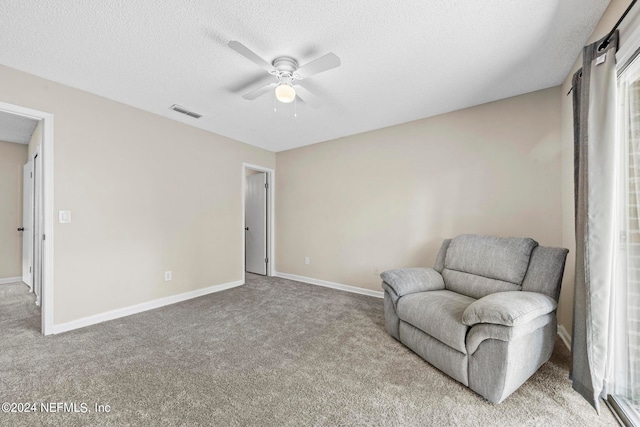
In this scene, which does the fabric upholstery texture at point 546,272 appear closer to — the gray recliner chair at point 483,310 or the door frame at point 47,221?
the gray recliner chair at point 483,310

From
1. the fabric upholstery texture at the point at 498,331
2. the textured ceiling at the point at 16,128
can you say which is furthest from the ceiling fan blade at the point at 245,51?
the textured ceiling at the point at 16,128

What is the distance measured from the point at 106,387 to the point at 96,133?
2.49 meters

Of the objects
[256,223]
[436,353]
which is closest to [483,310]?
[436,353]

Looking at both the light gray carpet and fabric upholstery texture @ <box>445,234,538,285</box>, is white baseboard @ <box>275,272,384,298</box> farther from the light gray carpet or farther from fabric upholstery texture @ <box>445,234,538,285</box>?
fabric upholstery texture @ <box>445,234,538,285</box>

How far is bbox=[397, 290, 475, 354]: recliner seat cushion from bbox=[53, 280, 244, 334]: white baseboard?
2839 millimetres

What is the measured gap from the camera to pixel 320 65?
1916 millimetres

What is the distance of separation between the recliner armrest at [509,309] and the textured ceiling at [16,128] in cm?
513

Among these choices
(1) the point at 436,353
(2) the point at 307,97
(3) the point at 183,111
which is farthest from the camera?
(3) the point at 183,111

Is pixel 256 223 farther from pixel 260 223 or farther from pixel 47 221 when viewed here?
pixel 47 221

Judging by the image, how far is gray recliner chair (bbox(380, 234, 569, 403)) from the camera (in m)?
1.56

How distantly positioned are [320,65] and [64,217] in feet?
9.41

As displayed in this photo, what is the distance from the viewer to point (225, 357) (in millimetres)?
2105

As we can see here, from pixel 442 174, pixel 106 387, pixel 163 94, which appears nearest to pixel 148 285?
pixel 106 387

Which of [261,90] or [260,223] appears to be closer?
[261,90]
